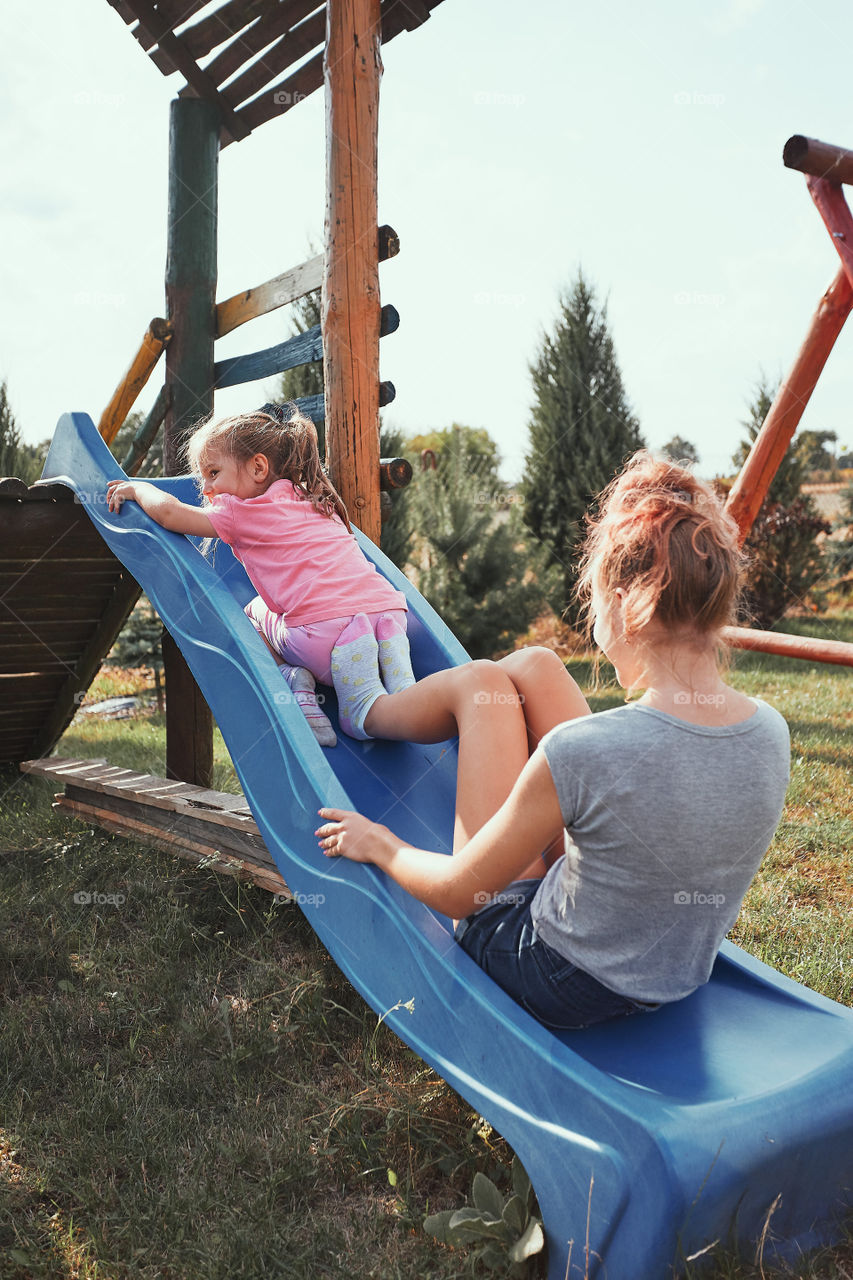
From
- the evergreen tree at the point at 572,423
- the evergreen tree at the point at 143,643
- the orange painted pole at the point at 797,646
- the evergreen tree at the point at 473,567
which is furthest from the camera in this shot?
the evergreen tree at the point at 572,423

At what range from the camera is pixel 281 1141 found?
183cm

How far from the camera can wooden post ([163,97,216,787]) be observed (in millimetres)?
3988

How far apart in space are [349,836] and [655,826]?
0.72 metres

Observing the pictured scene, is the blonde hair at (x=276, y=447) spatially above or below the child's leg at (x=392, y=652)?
above

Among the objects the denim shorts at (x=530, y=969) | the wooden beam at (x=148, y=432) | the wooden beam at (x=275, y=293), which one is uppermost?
the wooden beam at (x=275, y=293)

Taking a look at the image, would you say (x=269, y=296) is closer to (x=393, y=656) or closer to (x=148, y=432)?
(x=148, y=432)

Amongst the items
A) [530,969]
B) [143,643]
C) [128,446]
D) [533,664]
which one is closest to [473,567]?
[143,643]

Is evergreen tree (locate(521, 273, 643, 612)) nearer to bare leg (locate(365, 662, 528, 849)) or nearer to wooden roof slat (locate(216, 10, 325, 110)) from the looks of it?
wooden roof slat (locate(216, 10, 325, 110))

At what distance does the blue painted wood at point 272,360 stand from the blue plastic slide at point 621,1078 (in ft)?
6.43

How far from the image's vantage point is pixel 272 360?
3.90m

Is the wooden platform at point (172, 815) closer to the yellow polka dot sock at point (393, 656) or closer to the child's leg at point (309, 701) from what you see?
the child's leg at point (309, 701)

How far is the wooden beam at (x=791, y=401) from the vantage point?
11.8ft

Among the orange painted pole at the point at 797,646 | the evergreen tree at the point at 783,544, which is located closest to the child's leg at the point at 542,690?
the orange painted pole at the point at 797,646

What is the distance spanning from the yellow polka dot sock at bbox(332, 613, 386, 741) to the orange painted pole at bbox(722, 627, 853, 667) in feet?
5.04
